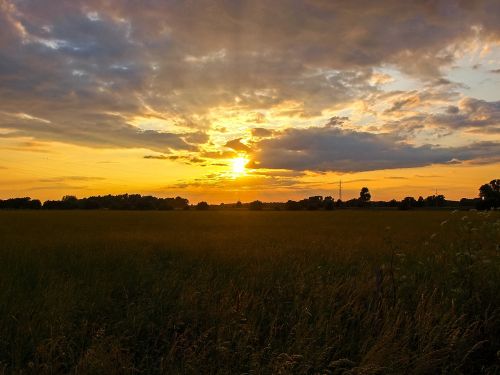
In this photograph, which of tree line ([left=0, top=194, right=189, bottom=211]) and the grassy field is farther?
tree line ([left=0, top=194, right=189, bottom=211])

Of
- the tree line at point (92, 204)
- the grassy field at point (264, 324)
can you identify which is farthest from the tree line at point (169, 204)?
the grassy field at point (264, 324)

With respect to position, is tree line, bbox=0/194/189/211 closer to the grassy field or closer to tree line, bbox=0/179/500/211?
tree line, bbox=0/179/500/211

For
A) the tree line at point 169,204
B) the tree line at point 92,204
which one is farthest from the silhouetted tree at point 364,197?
the tree line at point 92,204

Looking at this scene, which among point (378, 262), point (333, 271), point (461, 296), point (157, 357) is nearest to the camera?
point (157, 357)

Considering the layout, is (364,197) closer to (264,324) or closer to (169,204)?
(169,204)

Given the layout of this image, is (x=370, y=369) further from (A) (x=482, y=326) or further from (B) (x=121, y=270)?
(B) (x=121, y=270)

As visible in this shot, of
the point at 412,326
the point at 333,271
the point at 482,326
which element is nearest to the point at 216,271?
the point at 333,271

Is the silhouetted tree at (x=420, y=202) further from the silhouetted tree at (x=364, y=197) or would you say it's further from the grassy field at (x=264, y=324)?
the grassy field at (x=264, y=324)

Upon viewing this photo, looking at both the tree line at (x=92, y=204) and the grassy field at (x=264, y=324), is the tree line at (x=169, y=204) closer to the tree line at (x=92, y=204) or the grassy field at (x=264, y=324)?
the tree line at (x=92, y=204)

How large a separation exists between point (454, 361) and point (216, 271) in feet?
23.7

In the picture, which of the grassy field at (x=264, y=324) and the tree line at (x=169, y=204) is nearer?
the grassy field at (x=264, y=324)

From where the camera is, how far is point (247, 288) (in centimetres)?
950

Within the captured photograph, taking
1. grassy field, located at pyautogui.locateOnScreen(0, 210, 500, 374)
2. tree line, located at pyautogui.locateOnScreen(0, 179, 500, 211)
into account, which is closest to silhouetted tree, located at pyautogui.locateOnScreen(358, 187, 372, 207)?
tree line, located at pyautogui.locateOnScreen(0, 179, 500, 211)

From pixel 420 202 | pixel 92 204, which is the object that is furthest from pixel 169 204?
pixel 420 202
